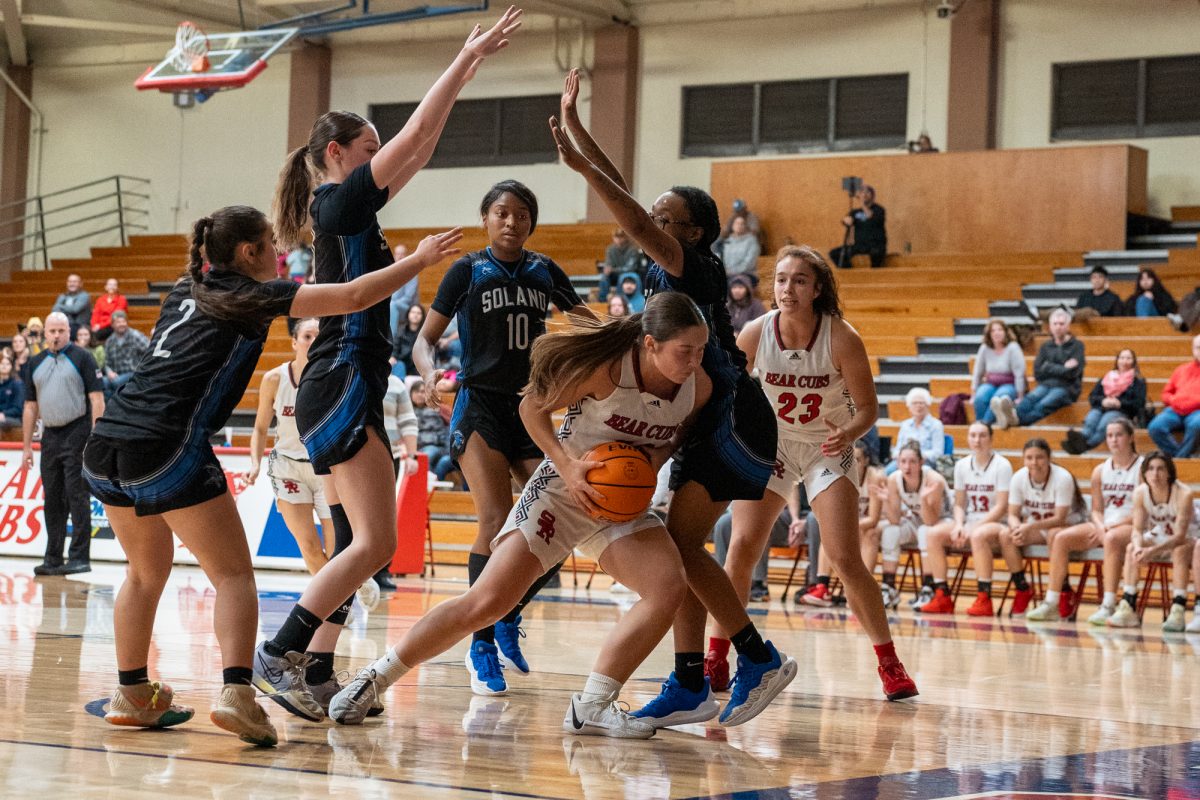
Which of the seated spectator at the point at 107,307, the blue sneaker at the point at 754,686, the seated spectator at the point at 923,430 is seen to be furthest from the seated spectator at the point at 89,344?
the blue sneaker at the point at 754,686

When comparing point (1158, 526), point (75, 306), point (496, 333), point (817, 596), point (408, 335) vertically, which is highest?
point (75, 306)

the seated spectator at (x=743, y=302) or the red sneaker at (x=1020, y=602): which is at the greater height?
the seated spectator at (x=743, y=302)

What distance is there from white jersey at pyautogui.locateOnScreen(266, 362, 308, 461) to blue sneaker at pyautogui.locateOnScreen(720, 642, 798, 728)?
13.9 feet

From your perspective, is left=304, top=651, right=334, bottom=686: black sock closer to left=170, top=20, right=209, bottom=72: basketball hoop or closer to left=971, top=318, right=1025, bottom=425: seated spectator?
left=971, top=318, right=1025, bottom=425: seated spectator

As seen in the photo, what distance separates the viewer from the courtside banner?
12.3m

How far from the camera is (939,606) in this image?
11.1m

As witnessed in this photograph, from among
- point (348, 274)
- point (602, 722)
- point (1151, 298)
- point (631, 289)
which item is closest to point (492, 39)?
point (348, 274)

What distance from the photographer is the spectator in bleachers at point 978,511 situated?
11.3 m

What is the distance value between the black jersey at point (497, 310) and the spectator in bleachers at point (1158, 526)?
6.17m

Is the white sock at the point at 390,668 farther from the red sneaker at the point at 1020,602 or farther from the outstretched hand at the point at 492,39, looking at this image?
the red sneaker at the point at 1020,602

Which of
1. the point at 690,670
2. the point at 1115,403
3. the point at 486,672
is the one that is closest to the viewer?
the point at 690,670

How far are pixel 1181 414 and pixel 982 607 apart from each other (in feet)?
10.3

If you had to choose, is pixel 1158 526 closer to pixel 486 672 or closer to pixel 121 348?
pixel 486 672

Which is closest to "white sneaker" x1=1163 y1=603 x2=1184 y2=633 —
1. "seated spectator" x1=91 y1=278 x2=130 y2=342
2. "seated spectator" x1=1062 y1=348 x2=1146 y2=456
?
"seated spectator" x1=1062 y1=348 x2=1146 y2=456
